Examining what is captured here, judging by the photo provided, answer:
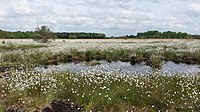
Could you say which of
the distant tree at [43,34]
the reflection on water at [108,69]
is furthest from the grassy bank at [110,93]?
the distant tree at [43,34]

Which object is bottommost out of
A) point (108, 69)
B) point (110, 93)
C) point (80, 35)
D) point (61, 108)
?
point (80, 35)

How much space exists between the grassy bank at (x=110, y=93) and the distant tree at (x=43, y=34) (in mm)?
47741

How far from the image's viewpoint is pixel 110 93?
12.6 metres

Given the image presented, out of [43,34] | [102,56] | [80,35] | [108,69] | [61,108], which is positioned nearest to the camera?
[61,108]

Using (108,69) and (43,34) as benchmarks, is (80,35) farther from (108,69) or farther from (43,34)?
(108,69)

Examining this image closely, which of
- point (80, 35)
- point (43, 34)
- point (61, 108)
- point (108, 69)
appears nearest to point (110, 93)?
point (61, 108)

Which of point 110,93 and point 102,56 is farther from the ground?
point 110,93

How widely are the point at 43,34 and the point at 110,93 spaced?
51812 millimetres

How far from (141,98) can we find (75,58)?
2292 centimetres

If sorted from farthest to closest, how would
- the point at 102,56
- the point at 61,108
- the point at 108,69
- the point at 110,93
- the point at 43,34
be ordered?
1. the point at 43,34
2. the point at 102,56
3. the point at 108,69
4. the point at 110,93
5. the point at 61,108

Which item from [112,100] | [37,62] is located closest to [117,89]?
[112,100]

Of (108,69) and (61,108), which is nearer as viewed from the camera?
(61,108)

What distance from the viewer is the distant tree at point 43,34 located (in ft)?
205

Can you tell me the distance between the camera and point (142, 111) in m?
11.8
